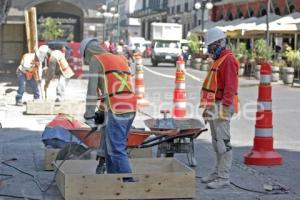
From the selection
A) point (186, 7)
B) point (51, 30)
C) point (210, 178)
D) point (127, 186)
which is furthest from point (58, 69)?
point (186, 7)

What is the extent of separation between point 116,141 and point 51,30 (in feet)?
106

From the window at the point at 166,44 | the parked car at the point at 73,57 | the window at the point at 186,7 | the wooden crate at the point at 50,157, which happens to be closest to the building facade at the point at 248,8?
the window at the point at 166,44

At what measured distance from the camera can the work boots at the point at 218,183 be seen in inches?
321

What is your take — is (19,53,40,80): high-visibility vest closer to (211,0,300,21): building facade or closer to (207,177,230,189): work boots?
(207,177,230,189): work boots

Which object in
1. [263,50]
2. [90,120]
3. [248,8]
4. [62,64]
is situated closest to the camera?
[90,120]

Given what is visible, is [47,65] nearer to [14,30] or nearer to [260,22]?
[14,30]

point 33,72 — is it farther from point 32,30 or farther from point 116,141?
point 116,141

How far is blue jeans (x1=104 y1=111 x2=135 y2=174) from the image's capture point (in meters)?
7.46

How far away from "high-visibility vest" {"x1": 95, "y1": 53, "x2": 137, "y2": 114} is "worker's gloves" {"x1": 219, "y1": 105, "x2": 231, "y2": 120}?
3.69 feet

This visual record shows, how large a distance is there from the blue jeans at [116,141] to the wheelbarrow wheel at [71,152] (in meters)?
1.19

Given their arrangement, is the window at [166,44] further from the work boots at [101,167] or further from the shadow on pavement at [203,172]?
the work boots at [101,167]

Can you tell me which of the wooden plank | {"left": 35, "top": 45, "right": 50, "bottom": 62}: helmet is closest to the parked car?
the wooden plank

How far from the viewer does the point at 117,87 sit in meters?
7.48

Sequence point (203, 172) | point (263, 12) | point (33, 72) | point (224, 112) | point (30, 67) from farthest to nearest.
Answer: point (263, 12) < point (30, 67) < point (33, 72) < point (203, 172) < point (224, 112)
